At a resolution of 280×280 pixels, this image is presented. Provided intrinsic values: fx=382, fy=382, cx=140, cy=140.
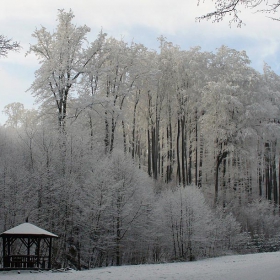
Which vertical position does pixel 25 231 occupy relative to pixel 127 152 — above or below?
below

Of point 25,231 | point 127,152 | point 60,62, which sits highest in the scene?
point 60,62

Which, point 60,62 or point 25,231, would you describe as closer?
point 25,231

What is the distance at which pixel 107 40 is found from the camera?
1246 inches

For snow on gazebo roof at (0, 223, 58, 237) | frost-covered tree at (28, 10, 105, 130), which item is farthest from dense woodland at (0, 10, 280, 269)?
snow on gazebo roof at (0, 223, 58, 237)

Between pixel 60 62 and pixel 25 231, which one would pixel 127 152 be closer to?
pixel 60 62

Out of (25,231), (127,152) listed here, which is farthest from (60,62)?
(25,231)

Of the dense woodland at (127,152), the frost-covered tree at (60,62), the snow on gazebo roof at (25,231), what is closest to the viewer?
the snow on gazebo roof at (25,231)

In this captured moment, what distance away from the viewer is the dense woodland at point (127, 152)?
22.8 meters

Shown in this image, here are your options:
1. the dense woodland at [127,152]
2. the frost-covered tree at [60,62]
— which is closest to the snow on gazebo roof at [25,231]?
the dense woodland at [127,152]

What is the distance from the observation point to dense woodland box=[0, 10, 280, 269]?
22.8m

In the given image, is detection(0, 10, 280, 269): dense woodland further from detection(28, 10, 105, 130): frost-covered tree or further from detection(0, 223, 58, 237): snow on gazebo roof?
detection(0, 223, 58, 237): snow on gazebo roof

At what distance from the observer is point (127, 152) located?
28.6 metres

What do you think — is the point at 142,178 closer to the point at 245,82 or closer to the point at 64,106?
the point at 64,106

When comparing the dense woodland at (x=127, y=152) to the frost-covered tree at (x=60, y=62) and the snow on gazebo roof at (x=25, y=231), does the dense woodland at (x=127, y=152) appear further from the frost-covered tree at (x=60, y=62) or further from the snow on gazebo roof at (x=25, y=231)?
the snow on gazebo roof at (x=25, y=231)
